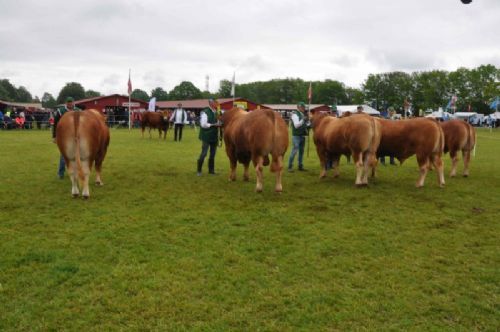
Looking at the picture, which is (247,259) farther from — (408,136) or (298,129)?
(298,129)

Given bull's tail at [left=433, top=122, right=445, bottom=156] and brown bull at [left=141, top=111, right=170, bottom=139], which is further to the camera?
brown bull at [left=141, top=111, right=170, bottom=139]

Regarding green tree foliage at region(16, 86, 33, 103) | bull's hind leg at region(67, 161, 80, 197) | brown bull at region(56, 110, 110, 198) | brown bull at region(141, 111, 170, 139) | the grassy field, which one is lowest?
the grassy field

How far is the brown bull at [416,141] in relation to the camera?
888cm

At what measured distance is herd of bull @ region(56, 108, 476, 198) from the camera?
721 centimetres

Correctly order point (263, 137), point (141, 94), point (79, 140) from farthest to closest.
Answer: point (141, 94) < point (263, 137) < point (79, 140)

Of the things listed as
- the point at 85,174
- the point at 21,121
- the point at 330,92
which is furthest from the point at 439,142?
the point at 330,92

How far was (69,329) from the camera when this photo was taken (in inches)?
129

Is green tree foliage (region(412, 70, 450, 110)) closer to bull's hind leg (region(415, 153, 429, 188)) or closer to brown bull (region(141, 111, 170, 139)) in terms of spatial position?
brown bull (region(141, 111, 170, 139))

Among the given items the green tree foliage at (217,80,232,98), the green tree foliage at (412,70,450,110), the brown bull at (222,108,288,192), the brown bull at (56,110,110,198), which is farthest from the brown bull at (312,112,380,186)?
the green tree foliage at (217,80,232,98)

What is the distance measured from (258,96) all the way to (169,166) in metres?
119

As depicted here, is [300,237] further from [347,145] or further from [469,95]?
[469,95]

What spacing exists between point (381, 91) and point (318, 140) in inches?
3468

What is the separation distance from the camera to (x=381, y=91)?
303 ft

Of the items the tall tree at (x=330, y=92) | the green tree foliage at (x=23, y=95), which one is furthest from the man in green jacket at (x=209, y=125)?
the green tree foliage at (x=23, y=95)
